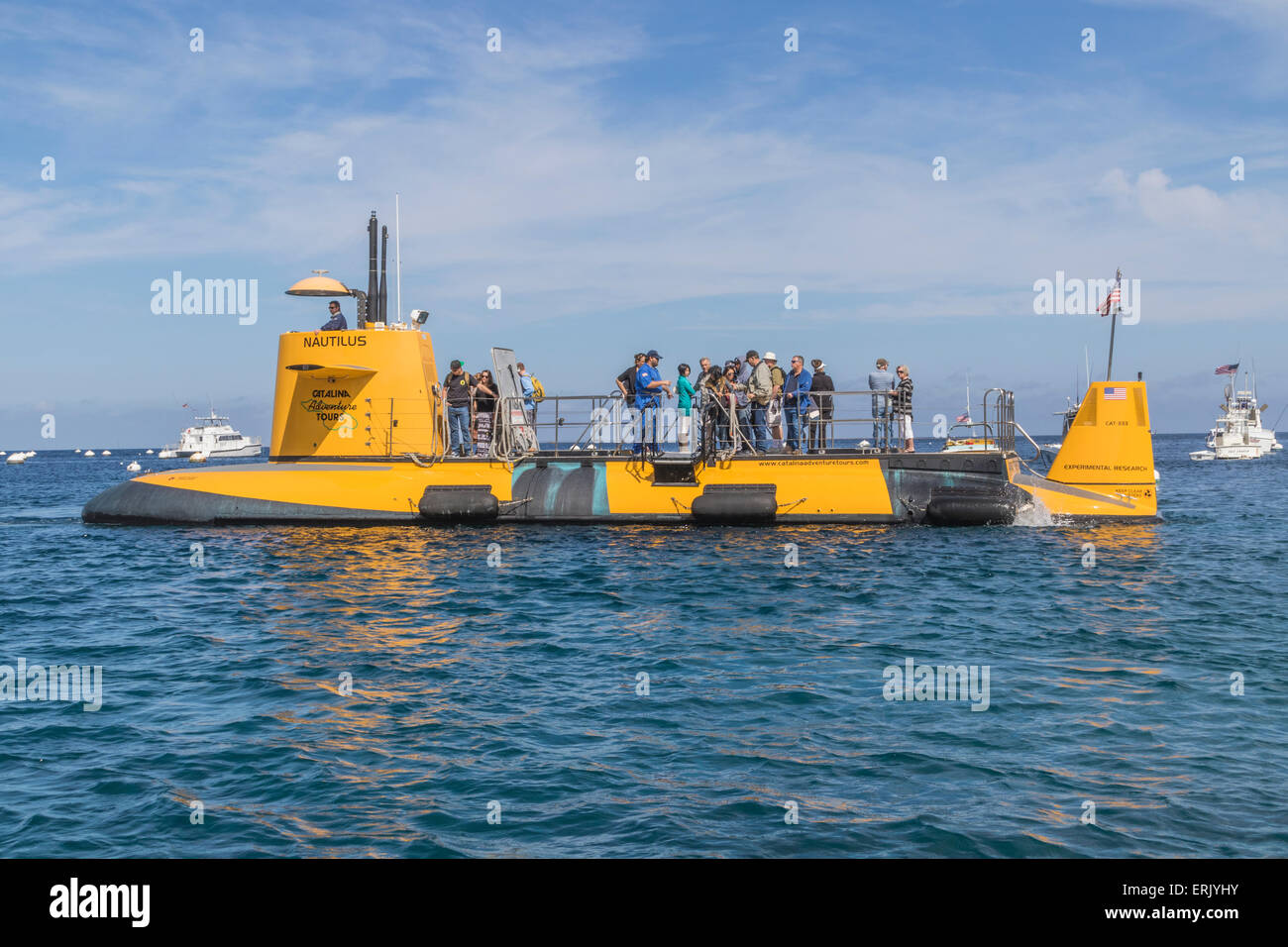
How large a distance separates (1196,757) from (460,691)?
6629 mm

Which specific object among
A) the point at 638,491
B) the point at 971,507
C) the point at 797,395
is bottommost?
the point at 971,507

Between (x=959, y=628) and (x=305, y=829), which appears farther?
(x=959, y=628)

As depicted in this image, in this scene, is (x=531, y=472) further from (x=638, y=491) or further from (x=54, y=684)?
(x=54, y=684)

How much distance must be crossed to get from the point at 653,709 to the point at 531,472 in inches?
546

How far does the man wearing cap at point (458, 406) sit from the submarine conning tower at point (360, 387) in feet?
1.30

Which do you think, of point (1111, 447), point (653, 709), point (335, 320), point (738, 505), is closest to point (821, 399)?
point (738, 505)

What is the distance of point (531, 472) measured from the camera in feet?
75.6

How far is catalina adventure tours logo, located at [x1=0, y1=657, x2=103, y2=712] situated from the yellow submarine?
10.9 m

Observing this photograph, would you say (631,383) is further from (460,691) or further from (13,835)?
(13,835)

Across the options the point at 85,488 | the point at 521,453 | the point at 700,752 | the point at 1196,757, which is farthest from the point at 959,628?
the point at 85,488

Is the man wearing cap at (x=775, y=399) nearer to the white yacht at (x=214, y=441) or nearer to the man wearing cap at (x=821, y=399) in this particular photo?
the man wearing cap at (x=821, y=399)

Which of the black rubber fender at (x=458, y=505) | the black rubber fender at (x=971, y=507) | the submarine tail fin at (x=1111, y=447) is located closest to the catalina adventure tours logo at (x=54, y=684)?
the black rubber fender at (x=458, y=505)

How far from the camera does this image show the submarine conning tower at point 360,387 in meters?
23.3
